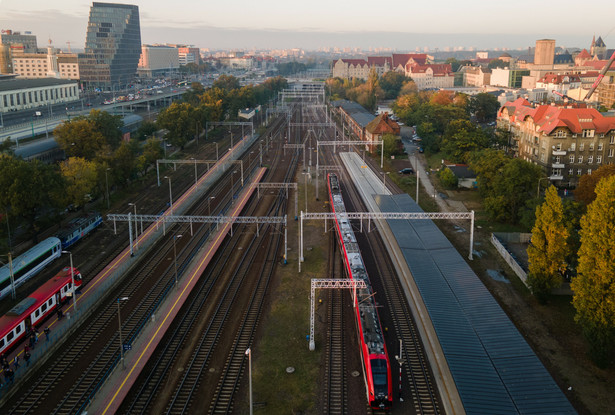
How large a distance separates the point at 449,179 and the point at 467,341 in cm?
4195

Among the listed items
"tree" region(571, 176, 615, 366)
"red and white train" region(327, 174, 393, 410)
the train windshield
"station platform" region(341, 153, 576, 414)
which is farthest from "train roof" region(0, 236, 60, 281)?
"tree" region(571, 176, 615, 366)

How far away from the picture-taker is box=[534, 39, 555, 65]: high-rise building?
175500 mm

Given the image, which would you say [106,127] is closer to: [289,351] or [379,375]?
[289,351]

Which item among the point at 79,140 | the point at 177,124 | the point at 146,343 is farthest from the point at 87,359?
the point at 177,124

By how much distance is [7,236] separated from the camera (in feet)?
149

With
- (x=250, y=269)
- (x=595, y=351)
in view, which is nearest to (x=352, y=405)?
(x=595, y=351)

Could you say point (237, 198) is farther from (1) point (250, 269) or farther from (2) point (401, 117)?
(2) point (401, 117)

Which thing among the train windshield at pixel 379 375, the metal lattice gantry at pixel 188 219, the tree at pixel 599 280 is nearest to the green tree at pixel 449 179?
the metal lattice gantry at pixel 188 219

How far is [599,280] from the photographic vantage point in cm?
2856

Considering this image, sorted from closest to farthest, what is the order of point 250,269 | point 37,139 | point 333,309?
point 333,309 < point 250,269 < point 37,139

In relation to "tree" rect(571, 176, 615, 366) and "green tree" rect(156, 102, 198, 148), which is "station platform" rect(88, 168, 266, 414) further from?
"green tree" rect(156, 102, 198, 148)

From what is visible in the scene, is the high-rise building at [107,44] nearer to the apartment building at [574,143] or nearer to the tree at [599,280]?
the apartment building at [574,143]

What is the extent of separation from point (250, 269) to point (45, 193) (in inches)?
800

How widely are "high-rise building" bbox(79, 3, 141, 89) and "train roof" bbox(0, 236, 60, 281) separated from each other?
152m
